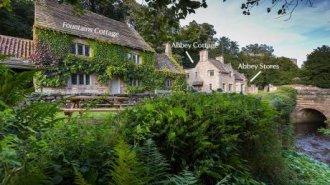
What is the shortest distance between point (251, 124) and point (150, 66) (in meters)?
22.1

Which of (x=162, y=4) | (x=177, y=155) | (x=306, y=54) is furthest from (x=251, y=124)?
(x=306, y=54)

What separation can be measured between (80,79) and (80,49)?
2319 mm

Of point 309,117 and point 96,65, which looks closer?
point 96,65

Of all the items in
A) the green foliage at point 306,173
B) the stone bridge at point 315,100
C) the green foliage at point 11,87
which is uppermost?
the green foliage at point 11,87

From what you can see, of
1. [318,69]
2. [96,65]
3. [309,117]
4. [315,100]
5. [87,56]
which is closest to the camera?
[87,56]

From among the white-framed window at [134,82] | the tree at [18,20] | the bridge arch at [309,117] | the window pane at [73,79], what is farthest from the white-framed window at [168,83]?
the tree at [18,20]

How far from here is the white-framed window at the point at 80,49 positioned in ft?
68.0

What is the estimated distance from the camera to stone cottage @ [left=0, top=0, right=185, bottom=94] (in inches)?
739

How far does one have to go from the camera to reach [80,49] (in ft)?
69.8

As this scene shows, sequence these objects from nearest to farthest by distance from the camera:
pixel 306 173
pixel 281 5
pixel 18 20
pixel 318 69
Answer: pixel 281 5, pixel 306 173, pixel 18 20, pixel 318 69

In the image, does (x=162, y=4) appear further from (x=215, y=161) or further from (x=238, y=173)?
(x=238, y=173)

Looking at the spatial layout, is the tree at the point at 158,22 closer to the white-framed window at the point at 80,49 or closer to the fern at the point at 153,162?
the fern at the point at 153,162

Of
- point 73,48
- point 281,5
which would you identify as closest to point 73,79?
point 73,48

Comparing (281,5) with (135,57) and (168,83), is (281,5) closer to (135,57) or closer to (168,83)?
(135,57)
